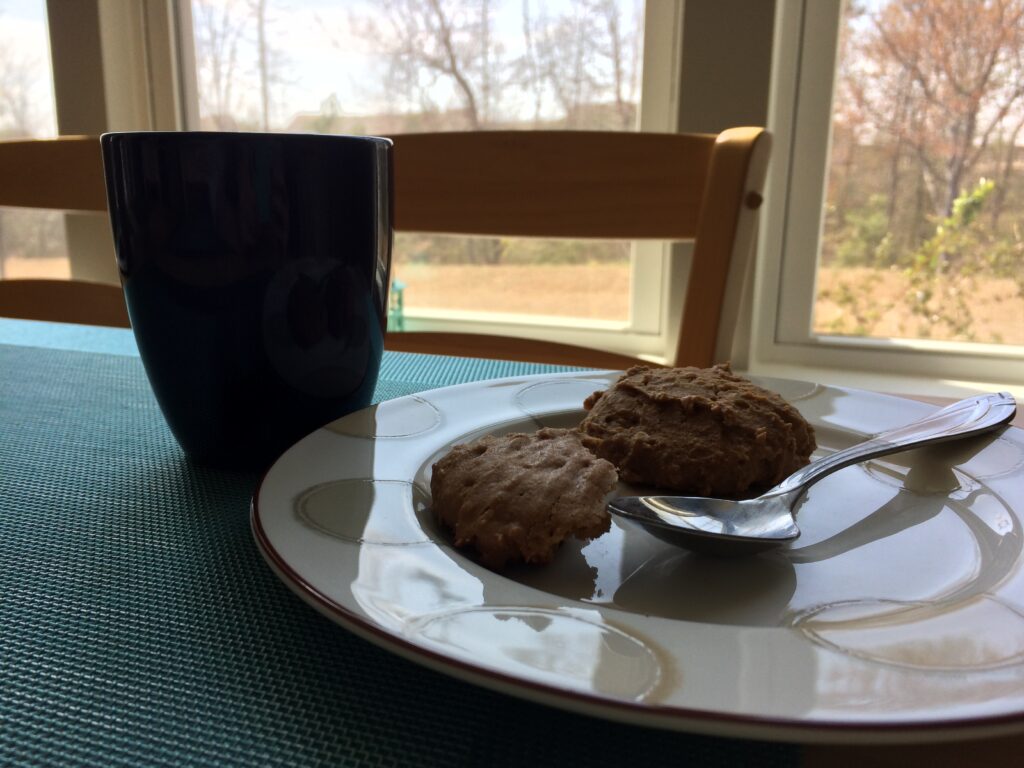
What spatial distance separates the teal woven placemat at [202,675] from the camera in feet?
0.85

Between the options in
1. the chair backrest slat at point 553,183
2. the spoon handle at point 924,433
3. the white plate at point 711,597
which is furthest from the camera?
the chair backrest slat at point 553,183

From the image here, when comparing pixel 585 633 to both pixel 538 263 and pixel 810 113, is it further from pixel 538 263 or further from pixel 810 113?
pixel 538 263

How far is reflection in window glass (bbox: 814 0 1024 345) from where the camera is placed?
1.39m

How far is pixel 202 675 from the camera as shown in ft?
0.95

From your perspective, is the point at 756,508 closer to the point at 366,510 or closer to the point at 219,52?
the point at 366,510

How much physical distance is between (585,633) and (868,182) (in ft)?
Result: 4.74

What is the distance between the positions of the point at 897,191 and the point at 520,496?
138cm

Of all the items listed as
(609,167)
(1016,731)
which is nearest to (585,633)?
(1016,731)

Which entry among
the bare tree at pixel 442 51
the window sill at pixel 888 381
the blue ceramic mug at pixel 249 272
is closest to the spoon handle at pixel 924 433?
the blue ceramic mug at pixel 249 272

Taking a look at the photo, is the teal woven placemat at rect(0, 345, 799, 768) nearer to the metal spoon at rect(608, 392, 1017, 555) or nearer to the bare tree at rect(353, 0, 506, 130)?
the metal spoon at rect(608, 392, 1017, 555)

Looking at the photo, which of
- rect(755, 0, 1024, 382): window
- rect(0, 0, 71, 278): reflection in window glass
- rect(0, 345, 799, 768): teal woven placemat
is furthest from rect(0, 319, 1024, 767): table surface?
rect(0, 0, 71, 278): reflection in window glass

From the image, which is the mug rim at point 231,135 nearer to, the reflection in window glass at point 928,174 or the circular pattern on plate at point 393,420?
the circular pattern on plate at point 393,420

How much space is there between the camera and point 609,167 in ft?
3.38

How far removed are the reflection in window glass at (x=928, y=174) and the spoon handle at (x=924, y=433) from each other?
3.59 ft
